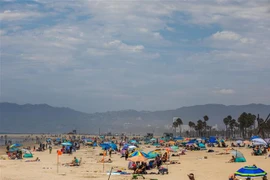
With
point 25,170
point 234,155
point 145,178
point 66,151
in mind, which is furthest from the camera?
point 66,151

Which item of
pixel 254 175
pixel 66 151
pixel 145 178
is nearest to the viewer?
pixel 254 175

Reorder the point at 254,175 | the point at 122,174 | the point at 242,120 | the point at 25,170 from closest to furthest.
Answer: the point at 254,175 < the point at 122,174 < the point at 25,170 < the point at 242,120

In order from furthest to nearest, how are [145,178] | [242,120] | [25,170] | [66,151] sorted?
[242,120] → [66,151] → [25,170] → [145,178]

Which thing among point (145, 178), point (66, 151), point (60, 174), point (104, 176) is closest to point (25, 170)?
point (60, 174)

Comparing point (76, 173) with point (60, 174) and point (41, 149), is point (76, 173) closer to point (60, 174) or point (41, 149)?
point (60, 174)

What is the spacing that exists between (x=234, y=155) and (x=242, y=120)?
67.1 m

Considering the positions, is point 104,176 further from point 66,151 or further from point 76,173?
point 66,151

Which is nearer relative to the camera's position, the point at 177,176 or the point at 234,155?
the point at 177,176

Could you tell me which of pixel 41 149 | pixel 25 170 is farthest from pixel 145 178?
pixel 41 149

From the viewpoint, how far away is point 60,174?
25172 mm

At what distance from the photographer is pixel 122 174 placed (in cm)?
2503

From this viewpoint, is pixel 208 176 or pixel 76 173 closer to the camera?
pixel 208 176

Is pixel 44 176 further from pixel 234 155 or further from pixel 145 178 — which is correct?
pixel 234 155

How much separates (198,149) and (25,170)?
1146 inches
